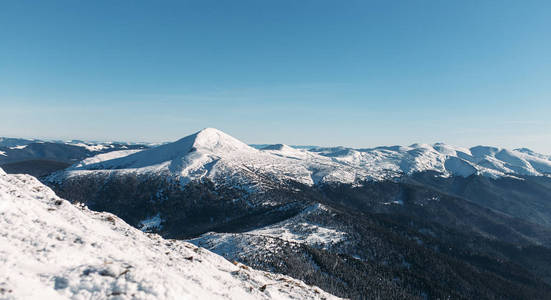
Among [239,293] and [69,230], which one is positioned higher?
[69,230]

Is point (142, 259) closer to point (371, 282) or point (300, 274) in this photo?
point (300, 274)

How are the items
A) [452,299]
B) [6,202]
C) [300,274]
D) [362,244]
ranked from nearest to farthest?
[6,202]
[300,274]
[452,299]
[362,244]

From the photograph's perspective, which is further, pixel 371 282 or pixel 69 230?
pixel 371 282

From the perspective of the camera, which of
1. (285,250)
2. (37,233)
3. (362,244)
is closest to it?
(37,233)

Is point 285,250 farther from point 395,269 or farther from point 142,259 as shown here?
point 142,259

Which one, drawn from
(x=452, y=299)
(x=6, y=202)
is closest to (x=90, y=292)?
(x=6, y=202)

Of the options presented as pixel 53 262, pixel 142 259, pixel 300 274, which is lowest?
pixel 300 274
